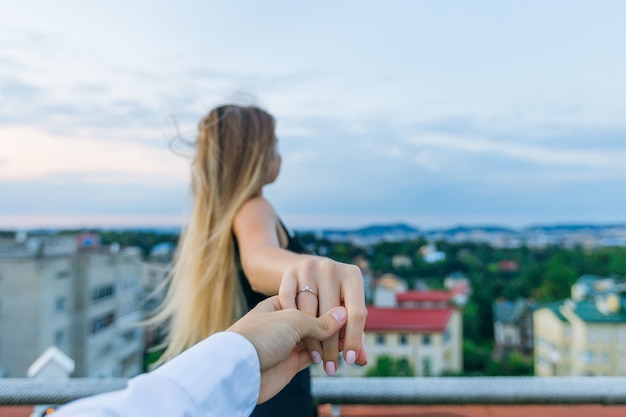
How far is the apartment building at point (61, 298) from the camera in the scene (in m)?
13.6

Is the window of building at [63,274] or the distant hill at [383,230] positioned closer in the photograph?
the distant hill at [383,230]

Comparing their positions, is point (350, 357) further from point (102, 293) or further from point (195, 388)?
point (102, 293)

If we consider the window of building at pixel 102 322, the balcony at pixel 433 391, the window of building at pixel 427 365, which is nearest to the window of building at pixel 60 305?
the window of building at pixel 102 322

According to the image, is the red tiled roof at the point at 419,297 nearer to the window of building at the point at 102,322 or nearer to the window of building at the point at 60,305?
the window of building at the point at 102,322

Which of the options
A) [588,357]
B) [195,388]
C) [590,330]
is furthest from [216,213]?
[588,357]

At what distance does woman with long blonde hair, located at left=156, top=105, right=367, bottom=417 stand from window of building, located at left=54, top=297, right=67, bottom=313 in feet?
48.4

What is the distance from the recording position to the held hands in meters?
0.41

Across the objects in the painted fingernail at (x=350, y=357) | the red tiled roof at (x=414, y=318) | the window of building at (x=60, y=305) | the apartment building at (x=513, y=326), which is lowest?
the apartment building at (x=513, y=326)

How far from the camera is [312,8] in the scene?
4.20m

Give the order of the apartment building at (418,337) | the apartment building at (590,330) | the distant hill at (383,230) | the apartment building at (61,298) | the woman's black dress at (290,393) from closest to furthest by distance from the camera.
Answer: the woman's black dress at (290,393)
the distant hill at (383,230)
the apartment building at (61,298)
the apartment building at (590,330)
the apartment building at (418,337)

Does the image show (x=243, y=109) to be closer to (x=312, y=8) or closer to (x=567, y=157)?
(x=312, y=8)

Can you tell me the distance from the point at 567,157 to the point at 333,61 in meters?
15.3

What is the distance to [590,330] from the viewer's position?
16.9 meters

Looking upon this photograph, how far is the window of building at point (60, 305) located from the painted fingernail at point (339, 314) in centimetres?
1540
